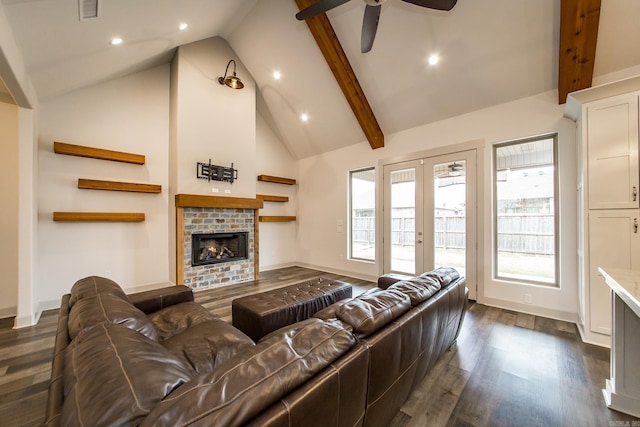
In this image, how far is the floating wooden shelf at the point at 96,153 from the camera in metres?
3.57

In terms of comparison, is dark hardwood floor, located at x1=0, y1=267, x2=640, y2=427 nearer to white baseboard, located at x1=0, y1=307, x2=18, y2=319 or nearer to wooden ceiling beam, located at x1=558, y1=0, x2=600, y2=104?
white baseboard, located at x1=0, y1=307, x2=18, y2=319

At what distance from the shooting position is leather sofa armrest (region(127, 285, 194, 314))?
2256 mm

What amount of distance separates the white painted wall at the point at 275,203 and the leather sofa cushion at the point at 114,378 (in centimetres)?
496

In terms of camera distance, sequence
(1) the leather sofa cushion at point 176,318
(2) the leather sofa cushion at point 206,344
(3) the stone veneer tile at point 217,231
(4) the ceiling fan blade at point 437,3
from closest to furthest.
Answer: (2) the leather sofa cushion at point 206,344
(1) the leather sofa cushion at point 176,318
(4) the ceiling fan blade at point 437,3
(3) the stone veneer tile at point 217,231

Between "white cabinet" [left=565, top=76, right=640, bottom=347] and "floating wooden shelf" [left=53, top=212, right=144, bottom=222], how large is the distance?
5.98 m

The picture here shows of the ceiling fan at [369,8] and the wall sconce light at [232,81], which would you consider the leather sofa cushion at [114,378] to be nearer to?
the ceiling fan at [369,8]

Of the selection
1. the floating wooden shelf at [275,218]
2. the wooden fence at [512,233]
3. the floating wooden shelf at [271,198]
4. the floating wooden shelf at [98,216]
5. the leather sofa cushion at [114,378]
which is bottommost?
the leather sofa cushion at [114,378]

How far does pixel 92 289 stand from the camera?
1.77m

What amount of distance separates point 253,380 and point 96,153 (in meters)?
4.60

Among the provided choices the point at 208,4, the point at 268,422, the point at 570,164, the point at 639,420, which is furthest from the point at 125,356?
the point at 570,164

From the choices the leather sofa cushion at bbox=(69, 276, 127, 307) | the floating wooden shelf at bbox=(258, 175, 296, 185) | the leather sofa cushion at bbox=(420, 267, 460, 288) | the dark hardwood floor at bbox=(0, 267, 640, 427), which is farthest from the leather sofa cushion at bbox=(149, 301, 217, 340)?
the floating wooden shelf at bbox=(258, 175, 296, 185)

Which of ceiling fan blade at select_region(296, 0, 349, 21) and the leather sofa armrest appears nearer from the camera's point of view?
the leather sofa armrest

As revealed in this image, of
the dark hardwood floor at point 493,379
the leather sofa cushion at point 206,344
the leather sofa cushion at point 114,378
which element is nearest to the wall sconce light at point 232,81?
the leather sofa cushion at point 206,344

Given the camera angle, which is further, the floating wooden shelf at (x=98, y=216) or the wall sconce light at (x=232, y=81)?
the wall sconce light at (x=232, y=81)
